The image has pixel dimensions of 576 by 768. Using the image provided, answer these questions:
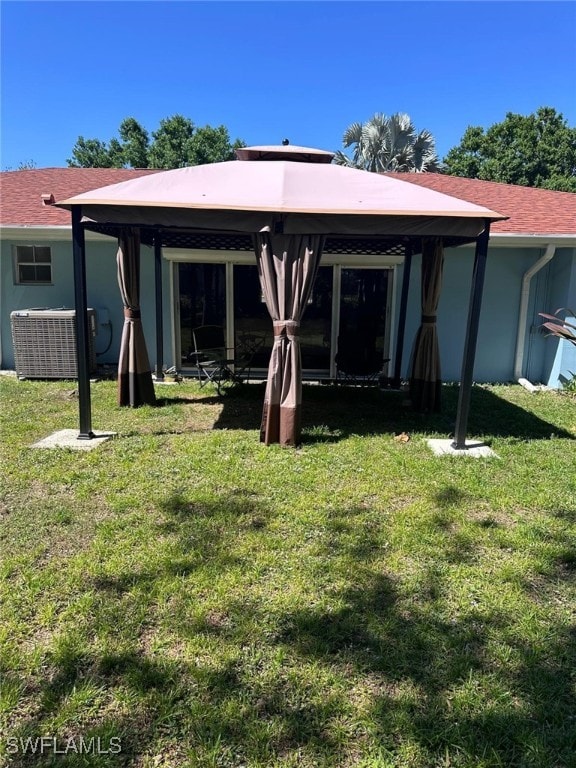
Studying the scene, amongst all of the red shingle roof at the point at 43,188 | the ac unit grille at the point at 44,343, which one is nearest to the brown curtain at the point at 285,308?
the ac unit grille at the point at 44,343

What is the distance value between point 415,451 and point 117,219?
3740mm

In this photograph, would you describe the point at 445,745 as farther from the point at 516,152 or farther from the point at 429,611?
the point at 516,152

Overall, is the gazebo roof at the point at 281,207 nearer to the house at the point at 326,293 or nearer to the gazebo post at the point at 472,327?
the gazebo post at the point at 472,327

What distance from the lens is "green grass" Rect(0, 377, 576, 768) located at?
1.86m

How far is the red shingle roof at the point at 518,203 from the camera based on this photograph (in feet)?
26.9

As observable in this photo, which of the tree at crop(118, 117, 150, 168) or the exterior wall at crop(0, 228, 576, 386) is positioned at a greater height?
the tree at crop(118, 117, 150, 168)

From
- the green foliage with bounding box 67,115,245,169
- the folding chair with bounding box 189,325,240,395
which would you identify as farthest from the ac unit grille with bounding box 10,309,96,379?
the green foliage with bounding box 67,115,245,169

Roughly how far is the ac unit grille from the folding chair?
1980 millimetres

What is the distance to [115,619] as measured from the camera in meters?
2.44

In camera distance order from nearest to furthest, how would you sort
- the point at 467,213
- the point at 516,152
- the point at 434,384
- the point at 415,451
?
the point at 467,213 → the point at 415,451 → the point at 434,384 → the point at 516,152

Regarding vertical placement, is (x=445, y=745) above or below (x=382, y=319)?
below

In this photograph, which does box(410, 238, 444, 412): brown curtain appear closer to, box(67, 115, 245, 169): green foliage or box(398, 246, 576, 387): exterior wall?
box(398, 246, 576, 387): exterior wall

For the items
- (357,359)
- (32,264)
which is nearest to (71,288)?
(32,264)

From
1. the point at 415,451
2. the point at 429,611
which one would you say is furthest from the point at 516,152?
the point at 429,611
